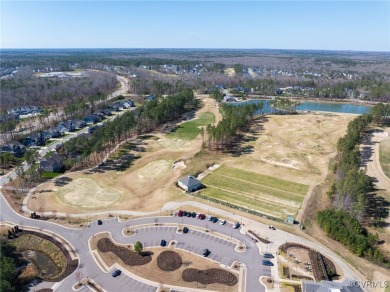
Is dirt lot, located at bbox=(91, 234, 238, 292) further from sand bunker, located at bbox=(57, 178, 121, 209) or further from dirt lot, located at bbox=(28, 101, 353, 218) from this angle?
sand bunker, located at bbox=(57, 178, 121, 209)

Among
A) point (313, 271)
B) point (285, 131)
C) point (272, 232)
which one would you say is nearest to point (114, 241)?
point (272, 232)

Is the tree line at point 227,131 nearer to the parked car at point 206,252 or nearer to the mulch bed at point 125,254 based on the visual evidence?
the parked car at point 206,252

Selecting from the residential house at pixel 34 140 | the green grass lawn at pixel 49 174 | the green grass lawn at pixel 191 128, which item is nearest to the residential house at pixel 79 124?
the residential house at pixel 34 140

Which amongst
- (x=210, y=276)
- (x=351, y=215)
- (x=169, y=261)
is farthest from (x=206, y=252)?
(x=351, y=215)

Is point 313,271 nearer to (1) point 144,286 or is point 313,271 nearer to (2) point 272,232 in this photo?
(2) point 272,232

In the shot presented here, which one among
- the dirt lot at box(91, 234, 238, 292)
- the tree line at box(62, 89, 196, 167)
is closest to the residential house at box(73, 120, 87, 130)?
the tree line at box(62, 89, 196, 167)
